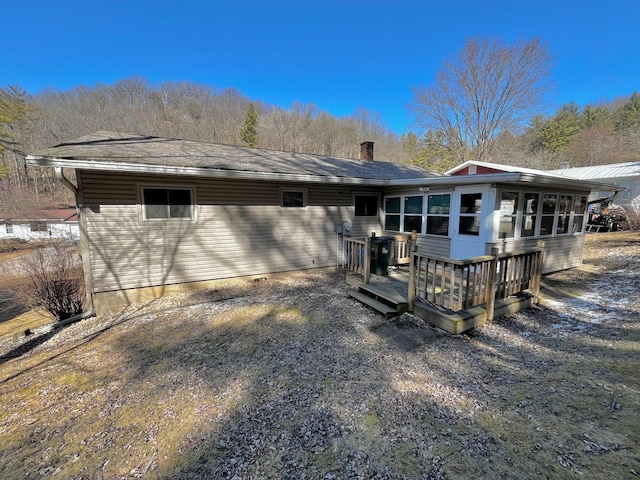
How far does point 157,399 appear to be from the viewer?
3.06m

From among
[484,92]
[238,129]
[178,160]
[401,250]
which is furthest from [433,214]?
[238,129]

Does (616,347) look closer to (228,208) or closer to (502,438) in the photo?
(502,438)

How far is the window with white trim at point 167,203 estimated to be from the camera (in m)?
6.09

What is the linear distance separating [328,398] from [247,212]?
17.2 feet

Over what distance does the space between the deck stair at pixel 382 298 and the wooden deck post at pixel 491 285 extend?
1288 mm

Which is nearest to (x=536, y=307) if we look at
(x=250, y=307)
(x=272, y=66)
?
(x=250, y=307)

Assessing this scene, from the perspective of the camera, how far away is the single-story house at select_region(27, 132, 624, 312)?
5.74m

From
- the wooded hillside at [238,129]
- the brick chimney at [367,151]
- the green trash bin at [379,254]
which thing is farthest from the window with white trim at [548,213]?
the wooded hillside at [238,129]

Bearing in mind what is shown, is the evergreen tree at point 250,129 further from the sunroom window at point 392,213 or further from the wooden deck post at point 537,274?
the wooden deck post at point 537,274

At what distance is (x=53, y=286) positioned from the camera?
697 cm

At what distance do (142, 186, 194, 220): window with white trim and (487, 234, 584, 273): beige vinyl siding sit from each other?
26.2 ft

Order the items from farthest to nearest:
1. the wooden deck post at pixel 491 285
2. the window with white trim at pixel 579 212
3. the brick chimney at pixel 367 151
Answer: the brick chimney at pixel 367 151 < the window with white trim at pixel 579 212 < the wooden deck post at pixel 491 285

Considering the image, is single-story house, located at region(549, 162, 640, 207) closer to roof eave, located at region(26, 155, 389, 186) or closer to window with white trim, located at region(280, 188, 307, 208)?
roof eave, located at region(26, 155, 389, 186)

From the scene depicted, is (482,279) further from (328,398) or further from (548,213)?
(548,213)
